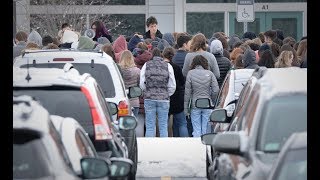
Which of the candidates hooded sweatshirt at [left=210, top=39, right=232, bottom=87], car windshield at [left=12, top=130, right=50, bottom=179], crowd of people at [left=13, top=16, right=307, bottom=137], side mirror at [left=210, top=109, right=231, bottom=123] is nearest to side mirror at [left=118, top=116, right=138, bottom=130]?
side mirror at [left=210, top=109, right=231, bottom=123]

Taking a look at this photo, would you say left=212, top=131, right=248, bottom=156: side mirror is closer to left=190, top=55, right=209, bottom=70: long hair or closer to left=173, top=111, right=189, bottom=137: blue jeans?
left=190, top=55, right=209, bottom=70: long hair

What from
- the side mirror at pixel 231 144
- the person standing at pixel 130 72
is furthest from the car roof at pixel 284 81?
the person standing at pixel 130 72

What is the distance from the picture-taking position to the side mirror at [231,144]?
8.43 metres

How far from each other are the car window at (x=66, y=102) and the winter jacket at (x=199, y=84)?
887 centimetres

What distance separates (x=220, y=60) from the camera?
20.6m

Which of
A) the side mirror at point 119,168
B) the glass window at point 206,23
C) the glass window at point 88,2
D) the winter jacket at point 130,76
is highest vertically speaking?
the glass window at point 88,2

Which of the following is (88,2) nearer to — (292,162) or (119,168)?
(119,168)

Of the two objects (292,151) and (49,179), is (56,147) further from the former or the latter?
(292,151)

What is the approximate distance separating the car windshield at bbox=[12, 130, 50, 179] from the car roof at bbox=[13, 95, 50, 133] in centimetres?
6

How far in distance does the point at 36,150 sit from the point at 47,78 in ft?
8.00

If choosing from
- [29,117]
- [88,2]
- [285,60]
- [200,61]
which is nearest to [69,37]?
[200,61]

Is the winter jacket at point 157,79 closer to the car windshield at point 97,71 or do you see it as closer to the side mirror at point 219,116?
the car windshield at point 97,71

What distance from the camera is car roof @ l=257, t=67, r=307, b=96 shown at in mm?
8797
